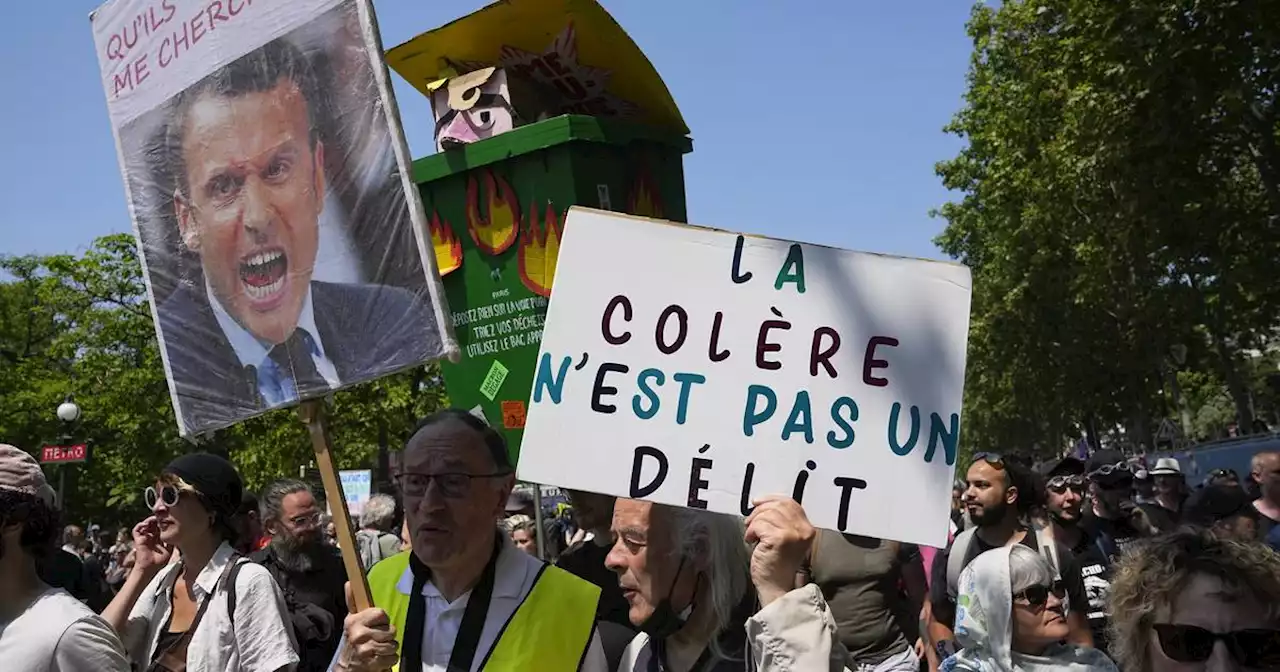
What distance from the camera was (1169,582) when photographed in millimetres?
2293

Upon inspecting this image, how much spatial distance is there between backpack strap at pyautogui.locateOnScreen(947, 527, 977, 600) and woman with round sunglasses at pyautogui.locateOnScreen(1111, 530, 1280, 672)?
3161 millimetres

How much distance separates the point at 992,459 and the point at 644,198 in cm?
215

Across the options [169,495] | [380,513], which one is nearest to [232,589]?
[169,495]

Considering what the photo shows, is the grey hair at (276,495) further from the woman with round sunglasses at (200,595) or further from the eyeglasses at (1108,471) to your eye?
the eyeglasses at (1108,471)

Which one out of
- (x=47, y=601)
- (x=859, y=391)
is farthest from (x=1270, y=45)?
(x=47, y=601)

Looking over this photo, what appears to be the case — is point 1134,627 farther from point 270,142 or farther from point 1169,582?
point 270,142

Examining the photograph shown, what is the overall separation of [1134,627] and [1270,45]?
1586 cm

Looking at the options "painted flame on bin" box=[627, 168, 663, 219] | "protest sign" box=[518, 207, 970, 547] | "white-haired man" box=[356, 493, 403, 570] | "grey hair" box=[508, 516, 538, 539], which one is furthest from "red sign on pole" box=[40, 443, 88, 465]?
"protest sign" box=[518, 207, 970, 547]

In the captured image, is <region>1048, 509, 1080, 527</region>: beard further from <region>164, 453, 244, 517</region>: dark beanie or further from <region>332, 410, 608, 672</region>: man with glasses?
<region>164, 453, 244, 517</region>: dark beanie

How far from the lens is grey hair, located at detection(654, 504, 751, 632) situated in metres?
2.83

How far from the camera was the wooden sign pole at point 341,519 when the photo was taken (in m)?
2.74

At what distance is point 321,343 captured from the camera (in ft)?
10.2

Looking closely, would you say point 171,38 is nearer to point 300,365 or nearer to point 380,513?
point 300,365

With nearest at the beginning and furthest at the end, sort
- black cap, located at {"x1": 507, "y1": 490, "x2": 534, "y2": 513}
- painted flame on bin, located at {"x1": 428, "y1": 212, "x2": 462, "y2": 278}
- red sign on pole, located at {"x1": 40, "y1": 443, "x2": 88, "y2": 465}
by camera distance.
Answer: painted flame on bin, located at {"x1": 428, "y1": 212, "x2": 462, "y2": 278}, black cap, located at {"x1": 507, "y1": 490, "x2": 534, "y2": 513}, red sign on pole, located at {"x1": 40, "y1": 443, "x2": 88, "y2": 465}
